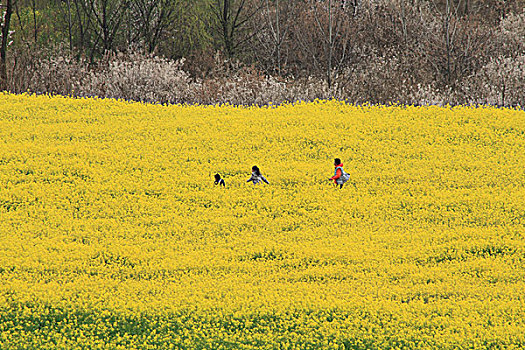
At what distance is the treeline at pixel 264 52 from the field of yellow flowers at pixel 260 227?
451 cm

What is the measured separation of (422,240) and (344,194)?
11.2ft

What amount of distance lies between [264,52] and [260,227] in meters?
27.6

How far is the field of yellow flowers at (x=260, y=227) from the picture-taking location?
10398mm

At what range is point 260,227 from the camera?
15102 mm

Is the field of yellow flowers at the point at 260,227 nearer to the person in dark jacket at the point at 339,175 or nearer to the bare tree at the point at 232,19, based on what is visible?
the person in dark jacket at the point at 339,175

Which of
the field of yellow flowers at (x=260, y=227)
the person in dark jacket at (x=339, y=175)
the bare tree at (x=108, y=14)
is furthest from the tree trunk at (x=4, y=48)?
the person in dark jacket at (x=339, y=175)

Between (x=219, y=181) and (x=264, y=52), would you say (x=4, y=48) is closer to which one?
(x=219, y=181)

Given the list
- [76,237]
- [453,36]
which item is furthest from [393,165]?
[453,36]

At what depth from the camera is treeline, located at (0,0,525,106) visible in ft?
96.7

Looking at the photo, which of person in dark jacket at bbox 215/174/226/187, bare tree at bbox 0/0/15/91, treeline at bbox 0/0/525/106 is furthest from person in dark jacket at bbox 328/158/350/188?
bare tree at bbox 0/0/15/91

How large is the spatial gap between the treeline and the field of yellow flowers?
451 cm

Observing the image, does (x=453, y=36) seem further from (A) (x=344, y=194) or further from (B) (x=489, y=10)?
(A) (x=344, y=194)

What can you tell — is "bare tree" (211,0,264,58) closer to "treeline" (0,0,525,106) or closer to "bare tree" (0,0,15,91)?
"treeline" (0,0,525,106)

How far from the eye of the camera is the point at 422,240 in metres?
14.2
